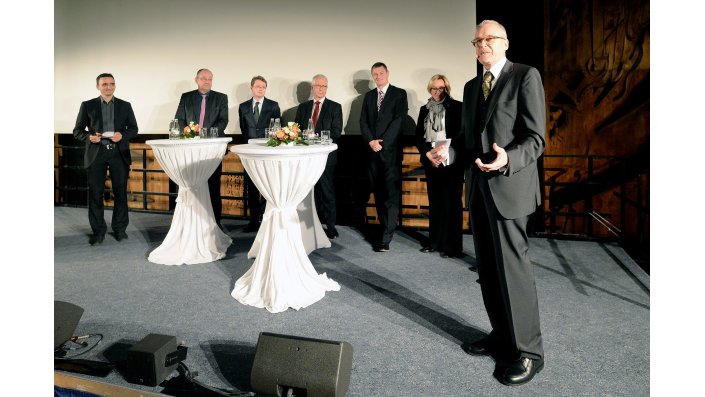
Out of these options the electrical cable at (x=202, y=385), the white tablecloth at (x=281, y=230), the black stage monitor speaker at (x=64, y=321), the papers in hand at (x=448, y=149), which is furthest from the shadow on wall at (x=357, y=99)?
the electrical cable at (x=202, y=385)

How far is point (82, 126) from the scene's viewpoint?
5582 mm

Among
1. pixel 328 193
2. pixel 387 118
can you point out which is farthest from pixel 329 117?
pixel 328 193

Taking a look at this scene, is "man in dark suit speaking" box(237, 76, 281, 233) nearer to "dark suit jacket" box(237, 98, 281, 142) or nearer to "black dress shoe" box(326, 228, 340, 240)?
"dark suit jacket" box(237, 98, 281, 142)

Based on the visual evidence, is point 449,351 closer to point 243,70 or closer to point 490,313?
point 490,313

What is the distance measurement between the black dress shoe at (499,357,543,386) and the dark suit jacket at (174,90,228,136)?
4.16m

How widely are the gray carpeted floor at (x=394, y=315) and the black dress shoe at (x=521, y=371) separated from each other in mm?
38

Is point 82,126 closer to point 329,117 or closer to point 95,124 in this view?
point 95,124

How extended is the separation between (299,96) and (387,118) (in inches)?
71.0

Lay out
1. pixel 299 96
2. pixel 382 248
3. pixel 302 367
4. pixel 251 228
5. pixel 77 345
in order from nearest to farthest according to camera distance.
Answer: pixel 302 367
pixel 77 345
pixel 382 248
pixel 251 228
pixel 299 96

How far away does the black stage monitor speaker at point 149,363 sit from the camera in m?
2.39

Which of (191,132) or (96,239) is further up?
(191,132)

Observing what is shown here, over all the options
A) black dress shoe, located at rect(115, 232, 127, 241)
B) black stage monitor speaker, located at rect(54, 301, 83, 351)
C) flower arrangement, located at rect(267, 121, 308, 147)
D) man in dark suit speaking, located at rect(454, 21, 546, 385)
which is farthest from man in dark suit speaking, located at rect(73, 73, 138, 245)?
man in dark suit speaking, located at rect(454, 21, 546, 385)

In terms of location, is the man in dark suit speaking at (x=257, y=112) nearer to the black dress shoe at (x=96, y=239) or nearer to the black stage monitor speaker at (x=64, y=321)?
the black dress shoe at (x=96, y=239)

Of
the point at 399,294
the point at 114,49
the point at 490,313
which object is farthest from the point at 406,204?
the point at 114,49
